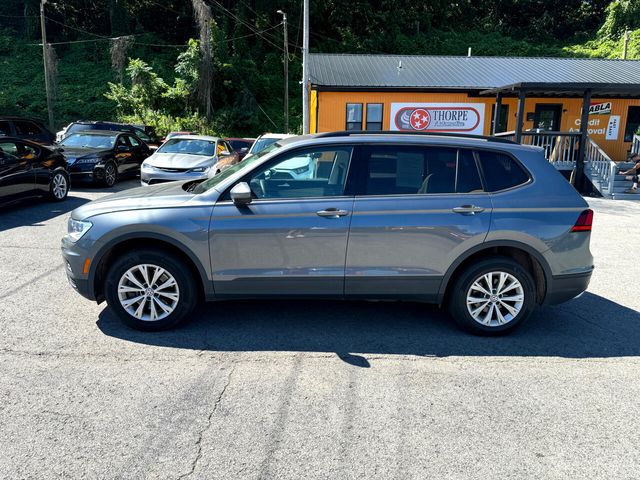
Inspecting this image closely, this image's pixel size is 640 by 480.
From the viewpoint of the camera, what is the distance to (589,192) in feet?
57.4

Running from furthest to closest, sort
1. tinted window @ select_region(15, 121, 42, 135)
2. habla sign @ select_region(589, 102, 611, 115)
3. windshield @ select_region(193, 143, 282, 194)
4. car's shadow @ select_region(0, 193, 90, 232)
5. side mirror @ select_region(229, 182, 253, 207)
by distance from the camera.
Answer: habla sign @ select_region(589, 102, 611, 115)
tinted window @ select_region(15, 121, 42, 135)
car's shadow @ select_region(0, 193, 90, 232)
windshield @ select_region(193, 143, 282, 194)
side mirror @ select_region(229, 182, 253, 207)

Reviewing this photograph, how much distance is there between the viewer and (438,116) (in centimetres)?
2123

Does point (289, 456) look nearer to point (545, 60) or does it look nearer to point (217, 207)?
point (217, 207)

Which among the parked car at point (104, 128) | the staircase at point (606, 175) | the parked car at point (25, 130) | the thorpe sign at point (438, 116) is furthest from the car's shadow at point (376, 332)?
the thorpe sign at point (438, 116)

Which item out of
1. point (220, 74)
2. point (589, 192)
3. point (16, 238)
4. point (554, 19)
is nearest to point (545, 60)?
point (589, 192)

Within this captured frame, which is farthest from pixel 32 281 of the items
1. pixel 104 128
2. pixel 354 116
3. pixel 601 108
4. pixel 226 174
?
pixel 601 108

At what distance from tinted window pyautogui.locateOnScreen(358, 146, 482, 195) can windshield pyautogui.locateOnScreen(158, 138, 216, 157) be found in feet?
31.6

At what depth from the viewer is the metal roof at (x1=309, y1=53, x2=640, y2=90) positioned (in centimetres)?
2105

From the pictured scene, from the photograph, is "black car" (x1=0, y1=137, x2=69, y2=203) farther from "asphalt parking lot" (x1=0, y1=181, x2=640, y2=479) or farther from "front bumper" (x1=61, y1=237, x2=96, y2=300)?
"front bumper" (x1=61, y1=237, x2=96, y2=300)

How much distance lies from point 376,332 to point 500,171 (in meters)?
1.84

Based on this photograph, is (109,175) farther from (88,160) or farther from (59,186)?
(59,186)

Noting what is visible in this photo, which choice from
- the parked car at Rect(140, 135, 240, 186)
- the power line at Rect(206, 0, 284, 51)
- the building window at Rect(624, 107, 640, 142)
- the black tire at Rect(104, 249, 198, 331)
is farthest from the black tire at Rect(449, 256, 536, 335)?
the power line at Rect(206, 0, 284, 51)

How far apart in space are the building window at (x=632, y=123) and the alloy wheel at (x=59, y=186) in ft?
67.8

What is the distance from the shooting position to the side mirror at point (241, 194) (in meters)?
4.53
